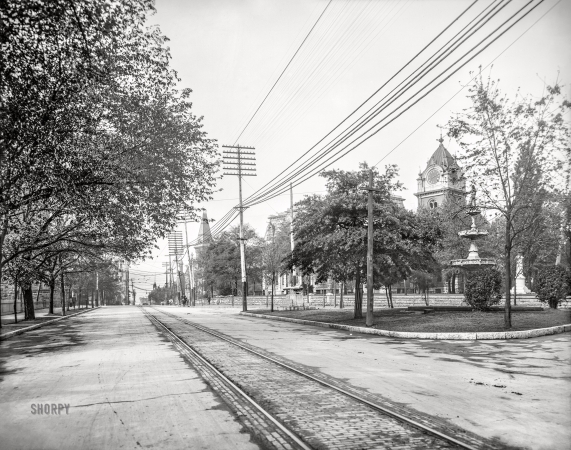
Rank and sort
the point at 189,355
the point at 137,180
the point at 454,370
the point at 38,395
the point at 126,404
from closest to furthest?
the point at 126,404, the point at 38,395, the point at 454,370, the point at 189,355, the point at 137,180

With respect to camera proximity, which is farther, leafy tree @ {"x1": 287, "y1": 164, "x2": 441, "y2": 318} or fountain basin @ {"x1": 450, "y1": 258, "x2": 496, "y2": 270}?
fountain basin @ {"x1": 450, "y1": 258, "x2": 496, "y2": 270}

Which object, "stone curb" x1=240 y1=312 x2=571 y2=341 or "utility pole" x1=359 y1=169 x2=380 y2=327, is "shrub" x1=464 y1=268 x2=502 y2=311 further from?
"utility pole" x1=359 y1=169 x2=380 y2=327

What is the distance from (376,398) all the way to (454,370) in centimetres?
360

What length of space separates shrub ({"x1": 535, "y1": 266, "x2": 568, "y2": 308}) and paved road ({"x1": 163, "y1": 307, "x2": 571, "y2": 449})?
9414 millimetres

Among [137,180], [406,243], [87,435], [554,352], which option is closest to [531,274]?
[406,243]

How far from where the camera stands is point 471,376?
9703 mm

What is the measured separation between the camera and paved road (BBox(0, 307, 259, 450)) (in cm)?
570

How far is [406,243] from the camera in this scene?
2328 centimetres

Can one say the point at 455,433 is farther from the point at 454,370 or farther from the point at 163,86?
the point at 163,86

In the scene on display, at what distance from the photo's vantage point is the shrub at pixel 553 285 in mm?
25609

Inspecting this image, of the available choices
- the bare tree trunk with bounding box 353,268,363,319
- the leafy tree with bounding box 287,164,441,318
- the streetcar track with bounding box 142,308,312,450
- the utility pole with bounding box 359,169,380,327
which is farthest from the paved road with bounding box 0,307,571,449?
the bare tree trunk with bounding box 353,268,363,319

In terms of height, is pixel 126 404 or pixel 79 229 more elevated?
pixel 79 229

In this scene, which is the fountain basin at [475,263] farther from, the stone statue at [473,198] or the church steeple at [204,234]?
the church steeple at [204,234]

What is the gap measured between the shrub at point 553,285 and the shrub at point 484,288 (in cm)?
471
